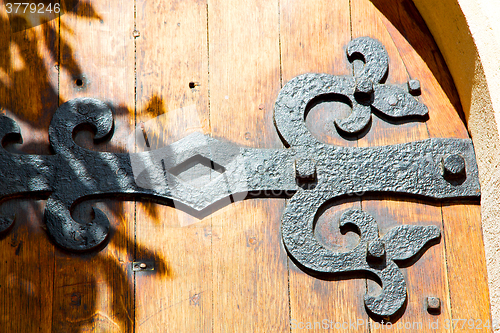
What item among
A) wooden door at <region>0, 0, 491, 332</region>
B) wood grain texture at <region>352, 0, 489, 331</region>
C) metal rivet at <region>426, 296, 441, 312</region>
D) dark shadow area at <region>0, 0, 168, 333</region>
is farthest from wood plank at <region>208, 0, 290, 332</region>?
metal rivet at <region>426, 296, 441, 312</region>

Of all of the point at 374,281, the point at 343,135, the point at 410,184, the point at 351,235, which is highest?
the point at 343,135

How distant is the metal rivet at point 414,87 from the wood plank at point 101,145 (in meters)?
0.86

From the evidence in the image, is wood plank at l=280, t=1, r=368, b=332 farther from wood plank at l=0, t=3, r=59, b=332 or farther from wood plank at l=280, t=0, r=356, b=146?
wood plank at l=0, t=3, r=59, b=332

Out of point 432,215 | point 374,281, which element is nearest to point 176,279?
point 374,281

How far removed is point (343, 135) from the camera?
1.31 meters

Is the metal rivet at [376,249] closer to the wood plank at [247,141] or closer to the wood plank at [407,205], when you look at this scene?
the wood plank at [407,205]

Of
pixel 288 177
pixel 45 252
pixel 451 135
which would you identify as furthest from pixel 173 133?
pixel 451 135

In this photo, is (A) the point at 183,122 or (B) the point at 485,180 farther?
(A) the point at 183,122

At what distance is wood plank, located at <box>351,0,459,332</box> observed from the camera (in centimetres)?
122

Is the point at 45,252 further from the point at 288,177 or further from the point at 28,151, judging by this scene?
the point at 288,177

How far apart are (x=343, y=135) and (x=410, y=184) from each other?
0.24m

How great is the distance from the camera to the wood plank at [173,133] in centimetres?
121

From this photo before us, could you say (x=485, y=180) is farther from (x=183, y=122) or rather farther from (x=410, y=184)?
(x=183, y=122)

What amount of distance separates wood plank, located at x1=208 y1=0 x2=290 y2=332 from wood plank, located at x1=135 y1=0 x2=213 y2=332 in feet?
0.12
